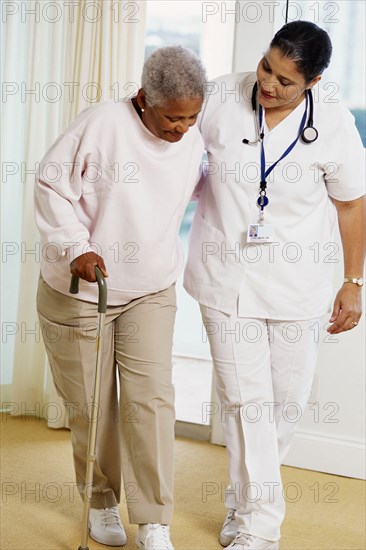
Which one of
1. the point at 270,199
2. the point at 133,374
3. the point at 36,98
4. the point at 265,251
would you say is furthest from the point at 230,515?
the point at 36,98

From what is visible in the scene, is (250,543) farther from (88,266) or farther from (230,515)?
(88,266)

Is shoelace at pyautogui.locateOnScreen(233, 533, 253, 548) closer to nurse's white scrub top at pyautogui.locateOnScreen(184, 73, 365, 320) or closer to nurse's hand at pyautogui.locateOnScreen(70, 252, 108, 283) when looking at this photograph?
nurse's white scrub top at pyautogui.locateOnScreen(184, 73, 365, 320)

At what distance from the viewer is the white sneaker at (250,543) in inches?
105

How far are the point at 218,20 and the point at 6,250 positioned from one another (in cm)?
182

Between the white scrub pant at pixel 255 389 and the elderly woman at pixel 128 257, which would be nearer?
the elderly woman at pixel 128 257

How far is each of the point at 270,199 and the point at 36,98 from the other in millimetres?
1711

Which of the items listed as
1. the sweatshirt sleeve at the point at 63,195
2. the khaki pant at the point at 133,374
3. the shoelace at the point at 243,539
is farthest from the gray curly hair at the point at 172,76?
the shoelace at the point at 243,539

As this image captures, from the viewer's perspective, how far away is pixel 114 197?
2422mm

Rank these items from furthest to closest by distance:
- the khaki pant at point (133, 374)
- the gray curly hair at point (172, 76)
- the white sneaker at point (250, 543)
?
the white sneaker at point (250, 543) < the khaki pant at point (133, 374) < the gray curly hair at point (172, 76)

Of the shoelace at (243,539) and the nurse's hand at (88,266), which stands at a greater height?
the nurse's hand at (88,266)

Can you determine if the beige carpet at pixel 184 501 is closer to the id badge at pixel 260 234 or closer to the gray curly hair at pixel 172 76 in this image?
the id badge at pixel 260 234

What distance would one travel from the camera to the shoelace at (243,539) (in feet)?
8.78

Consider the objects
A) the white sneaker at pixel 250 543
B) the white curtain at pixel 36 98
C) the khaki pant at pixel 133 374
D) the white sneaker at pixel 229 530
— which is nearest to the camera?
the khaki pant at pixel 133 374

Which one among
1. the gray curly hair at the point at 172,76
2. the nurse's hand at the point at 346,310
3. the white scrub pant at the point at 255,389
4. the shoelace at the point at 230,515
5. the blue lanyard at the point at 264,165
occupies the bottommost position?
Result: the shoelace at the point at 230,515
